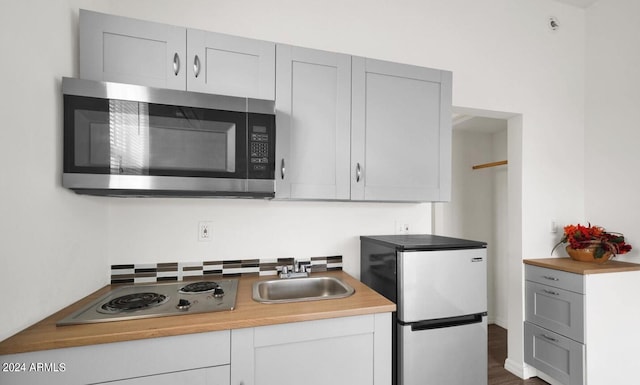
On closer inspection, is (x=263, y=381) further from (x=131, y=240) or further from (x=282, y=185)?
(x=131, y=240)

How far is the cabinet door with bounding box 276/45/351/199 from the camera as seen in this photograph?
152cm

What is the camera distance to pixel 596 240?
2.22 meters

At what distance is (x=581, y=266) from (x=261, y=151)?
97.7 inches

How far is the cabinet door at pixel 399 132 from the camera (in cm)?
166

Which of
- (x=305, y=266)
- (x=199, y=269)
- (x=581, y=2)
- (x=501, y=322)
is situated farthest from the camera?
(x=501, y=322)

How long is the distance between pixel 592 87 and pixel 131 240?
152 inches

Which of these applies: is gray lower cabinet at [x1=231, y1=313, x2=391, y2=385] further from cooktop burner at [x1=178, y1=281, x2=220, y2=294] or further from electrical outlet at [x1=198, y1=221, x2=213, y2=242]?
electrical outlet at [x1=198, y1=221, x2=213, y2=242]

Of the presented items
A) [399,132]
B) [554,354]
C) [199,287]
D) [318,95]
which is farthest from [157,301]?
[554,354]

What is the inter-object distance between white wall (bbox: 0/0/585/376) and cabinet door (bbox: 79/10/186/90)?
85 millimetres

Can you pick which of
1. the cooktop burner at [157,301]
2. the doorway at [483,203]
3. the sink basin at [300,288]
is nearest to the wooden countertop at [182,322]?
the cooktop burner at [157,301]

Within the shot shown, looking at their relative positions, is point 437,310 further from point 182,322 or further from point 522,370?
point 522,370

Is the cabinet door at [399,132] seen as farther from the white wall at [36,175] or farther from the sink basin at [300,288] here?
the white wall at [36,175]

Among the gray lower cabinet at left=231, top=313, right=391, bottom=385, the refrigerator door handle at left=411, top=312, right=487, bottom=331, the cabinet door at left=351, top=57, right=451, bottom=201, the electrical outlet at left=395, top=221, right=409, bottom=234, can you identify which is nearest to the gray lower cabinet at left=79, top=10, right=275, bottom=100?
the cabinet door at left=351, top=57, right=451, bottom=201

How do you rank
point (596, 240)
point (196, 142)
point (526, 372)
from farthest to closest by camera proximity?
point (526, 372) < point (596, 240) < point (196, 142)
